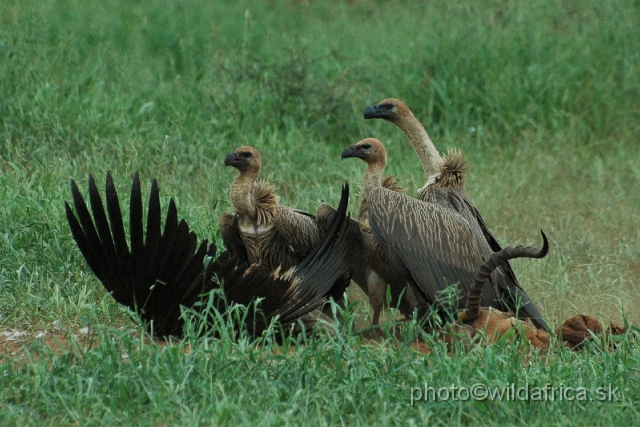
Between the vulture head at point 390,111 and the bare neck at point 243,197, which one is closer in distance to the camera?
the bare neck at point 243,197

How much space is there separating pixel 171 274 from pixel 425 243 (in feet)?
4.18

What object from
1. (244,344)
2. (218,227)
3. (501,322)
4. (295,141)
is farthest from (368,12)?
(244,344)

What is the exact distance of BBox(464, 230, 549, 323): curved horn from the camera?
4.06 metres

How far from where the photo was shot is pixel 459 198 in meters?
5.09

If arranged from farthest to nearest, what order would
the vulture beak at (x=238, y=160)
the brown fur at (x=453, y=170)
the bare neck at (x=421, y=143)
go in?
the bare neck at (x=421, y=143) < the brown fur at (x=453, y=170) < the vulture beak at (x=238, y=160)

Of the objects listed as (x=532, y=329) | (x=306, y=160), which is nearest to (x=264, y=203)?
(x=532, y=329)

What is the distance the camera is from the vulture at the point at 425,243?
4.78m

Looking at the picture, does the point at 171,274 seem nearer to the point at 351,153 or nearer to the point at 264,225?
the point at 264,225

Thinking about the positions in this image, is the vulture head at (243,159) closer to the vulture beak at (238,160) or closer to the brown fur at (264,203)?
the vulture beak at (238,160)

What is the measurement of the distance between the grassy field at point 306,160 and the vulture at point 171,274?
0.18 m

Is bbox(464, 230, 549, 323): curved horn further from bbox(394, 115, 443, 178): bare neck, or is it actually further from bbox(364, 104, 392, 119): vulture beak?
bbox(364, 104, 392, 119): vulture beak

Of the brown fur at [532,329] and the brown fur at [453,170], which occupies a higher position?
the brown fur at [453,170]

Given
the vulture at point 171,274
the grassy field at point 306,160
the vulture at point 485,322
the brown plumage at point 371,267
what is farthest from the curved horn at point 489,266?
the vulture at point 171,274

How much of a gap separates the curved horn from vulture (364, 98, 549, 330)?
0.63 feet
